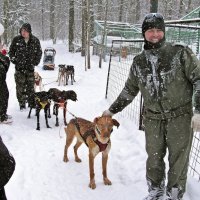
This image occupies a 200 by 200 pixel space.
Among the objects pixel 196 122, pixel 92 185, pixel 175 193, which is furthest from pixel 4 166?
pixel 92 185

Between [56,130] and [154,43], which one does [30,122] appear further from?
[154,43]

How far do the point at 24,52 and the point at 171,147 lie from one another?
616 centimetres

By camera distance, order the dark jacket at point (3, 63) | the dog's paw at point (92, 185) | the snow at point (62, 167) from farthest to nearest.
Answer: the dark jacket at point (3, 63)
the dog's paw at point (92, 185)
the snow at point (62, 167)

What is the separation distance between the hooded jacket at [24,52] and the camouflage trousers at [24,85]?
0.57ft

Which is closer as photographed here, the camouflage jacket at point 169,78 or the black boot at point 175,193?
the camouflage jacket at point 169,78

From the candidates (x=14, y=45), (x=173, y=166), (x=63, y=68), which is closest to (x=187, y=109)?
(x=173, y=166)

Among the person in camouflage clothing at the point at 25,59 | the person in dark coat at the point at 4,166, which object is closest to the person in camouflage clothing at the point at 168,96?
the person in dark coat at the point at 4,166

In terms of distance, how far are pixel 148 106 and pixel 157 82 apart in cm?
33

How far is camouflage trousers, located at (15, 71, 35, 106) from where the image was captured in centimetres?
921

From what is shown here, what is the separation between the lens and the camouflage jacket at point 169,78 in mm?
3416

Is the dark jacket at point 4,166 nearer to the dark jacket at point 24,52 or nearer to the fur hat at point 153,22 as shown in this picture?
the fur hat at point 153,22

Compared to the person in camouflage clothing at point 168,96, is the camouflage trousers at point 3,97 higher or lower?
lower

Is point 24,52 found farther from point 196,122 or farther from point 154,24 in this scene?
point 196,122

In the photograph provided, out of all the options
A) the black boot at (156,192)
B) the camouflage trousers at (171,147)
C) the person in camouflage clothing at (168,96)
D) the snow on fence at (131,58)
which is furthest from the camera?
the snow on fence at (131,58)
